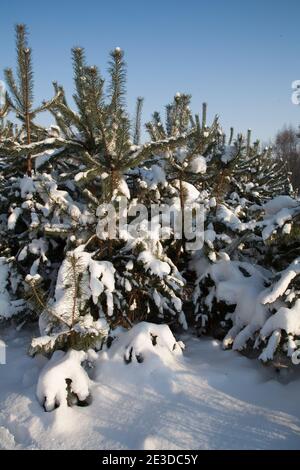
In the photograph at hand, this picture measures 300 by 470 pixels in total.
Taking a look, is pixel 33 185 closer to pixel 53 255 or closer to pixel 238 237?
pixel 53 255

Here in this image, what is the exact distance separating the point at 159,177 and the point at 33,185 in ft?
5.06

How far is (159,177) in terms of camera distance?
4.23 metres

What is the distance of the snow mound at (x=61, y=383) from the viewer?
287 centimetres

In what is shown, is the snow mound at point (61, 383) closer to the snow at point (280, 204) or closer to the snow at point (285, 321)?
the snow at point (285, 321)

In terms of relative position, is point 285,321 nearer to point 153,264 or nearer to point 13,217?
point 153,264

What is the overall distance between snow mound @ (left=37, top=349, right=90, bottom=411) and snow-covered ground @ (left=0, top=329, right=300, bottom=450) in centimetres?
9

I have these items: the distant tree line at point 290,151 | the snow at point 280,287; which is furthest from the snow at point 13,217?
the distant tree line at point 290,151

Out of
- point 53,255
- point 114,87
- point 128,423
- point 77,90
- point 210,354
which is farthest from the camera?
point 53,255

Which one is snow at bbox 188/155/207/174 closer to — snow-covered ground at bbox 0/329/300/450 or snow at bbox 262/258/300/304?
snow at bbox 262/258/300/304

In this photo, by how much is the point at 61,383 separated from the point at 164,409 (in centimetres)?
87

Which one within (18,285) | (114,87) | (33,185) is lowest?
(18,285)

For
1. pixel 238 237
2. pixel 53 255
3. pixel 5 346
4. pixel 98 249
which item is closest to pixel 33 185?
pixel 53 255

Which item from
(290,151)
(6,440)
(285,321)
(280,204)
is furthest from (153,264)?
(290,151)

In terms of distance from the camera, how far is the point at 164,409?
2.88 m
